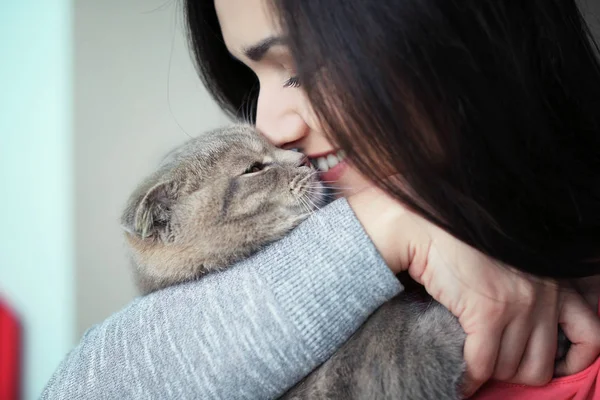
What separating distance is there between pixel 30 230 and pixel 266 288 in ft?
4.33

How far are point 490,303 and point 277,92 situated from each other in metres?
0.56

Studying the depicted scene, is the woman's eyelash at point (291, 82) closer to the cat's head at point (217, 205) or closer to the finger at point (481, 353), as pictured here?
the cat's head at point (217, 205)

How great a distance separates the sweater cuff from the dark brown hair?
0.11m

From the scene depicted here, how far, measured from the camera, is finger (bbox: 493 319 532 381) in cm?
75

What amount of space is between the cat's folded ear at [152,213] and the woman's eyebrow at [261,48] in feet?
0.99

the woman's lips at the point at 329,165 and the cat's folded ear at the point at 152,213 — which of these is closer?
the cat's folded ear at the point at 152,213

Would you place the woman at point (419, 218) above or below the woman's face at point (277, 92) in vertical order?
below

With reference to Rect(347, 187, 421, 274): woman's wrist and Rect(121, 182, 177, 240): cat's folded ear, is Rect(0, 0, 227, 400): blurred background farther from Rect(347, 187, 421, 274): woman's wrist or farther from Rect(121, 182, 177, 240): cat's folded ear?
Rect(347, 187, 421, 274): woman's wrist

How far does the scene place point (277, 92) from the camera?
3.27 ft

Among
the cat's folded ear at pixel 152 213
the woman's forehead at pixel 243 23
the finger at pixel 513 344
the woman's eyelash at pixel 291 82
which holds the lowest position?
the finger at pixel 513 344

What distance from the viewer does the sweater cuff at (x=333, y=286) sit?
0.74 meters

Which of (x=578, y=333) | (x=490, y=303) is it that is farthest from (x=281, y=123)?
(x=578, y=333)

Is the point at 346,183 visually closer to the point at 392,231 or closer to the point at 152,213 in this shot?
the point at 392,231

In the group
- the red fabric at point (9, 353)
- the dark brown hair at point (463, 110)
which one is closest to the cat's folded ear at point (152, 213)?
the dark brown hair at point (463, 110)
